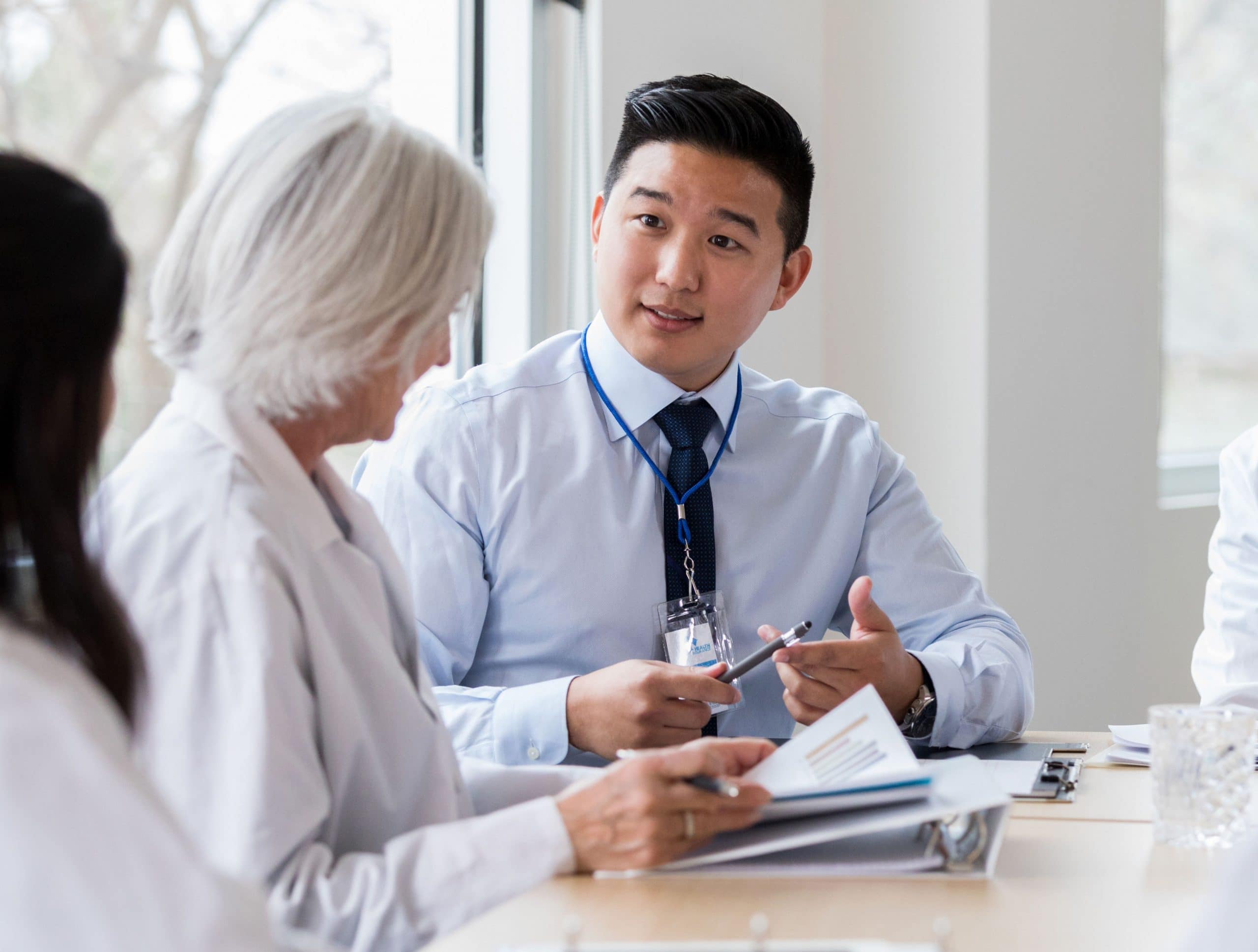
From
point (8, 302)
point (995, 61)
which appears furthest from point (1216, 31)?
point (8, 302)

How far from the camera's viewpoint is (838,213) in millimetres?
3455

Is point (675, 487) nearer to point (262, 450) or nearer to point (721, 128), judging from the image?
point (721, 128)

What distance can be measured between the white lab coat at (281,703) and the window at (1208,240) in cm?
364

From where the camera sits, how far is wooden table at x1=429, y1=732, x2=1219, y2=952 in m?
1.01

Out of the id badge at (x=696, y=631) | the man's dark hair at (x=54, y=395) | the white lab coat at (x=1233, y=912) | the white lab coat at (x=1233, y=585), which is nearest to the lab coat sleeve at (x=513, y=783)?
the id badge at (x=696, y=631)

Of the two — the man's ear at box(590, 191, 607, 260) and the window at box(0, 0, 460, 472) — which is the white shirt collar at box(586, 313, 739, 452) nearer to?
the man's ear at box(590, 191, 607, 260)

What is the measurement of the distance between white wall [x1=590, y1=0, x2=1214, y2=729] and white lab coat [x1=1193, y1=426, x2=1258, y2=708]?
0.91 m

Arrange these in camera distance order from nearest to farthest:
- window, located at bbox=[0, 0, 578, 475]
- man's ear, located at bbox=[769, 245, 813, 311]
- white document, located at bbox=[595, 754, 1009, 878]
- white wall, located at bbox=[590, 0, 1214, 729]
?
1. white document, located at bbox=[595, 754, 1009, 878]
2. window, located at bbox=[0, 0, 578, 475]
3. man's ear, located at bbox=[769, 245, 813, 311]
4. white wall, located at bbox=[590, 0, 1214, 729]

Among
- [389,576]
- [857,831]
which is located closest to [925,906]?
[857,831]

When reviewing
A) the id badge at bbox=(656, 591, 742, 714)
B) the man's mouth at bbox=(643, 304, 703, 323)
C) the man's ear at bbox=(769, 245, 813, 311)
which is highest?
the man's ear at bbox=(769, 245, 813, 311)

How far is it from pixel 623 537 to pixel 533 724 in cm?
39

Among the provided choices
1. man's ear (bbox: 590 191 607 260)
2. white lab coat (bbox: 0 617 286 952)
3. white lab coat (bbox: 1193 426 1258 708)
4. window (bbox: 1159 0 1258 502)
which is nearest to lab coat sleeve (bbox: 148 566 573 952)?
white lab coat (bbox: 0 617 286 952)

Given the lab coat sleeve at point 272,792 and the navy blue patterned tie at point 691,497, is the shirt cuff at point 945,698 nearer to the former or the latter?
Result: the navy blue patterned tie at point 691,497

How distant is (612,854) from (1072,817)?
0.55m
